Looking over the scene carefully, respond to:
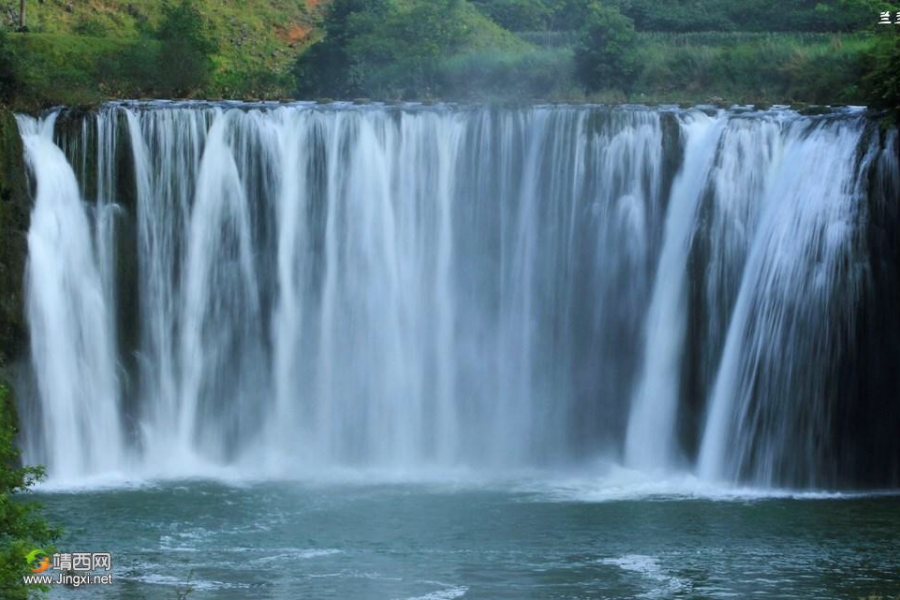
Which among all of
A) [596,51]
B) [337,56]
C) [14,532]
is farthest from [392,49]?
[14,532]

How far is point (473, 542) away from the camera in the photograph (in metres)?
28.2

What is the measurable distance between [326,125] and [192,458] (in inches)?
293

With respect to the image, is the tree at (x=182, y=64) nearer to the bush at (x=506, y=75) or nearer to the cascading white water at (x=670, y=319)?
the bush at (x=506, y=75)

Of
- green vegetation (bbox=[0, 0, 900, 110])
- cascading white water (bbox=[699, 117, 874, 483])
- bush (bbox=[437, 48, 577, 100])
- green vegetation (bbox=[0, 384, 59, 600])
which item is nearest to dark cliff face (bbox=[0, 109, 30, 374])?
green vegetation (bbox=[0, 0, 900, 110])

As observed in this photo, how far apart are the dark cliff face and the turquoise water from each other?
4.09 meters

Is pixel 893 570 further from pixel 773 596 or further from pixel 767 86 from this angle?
pixel 767 86

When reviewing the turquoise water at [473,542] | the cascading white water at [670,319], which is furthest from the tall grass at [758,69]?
the turquoise water at [473,542]

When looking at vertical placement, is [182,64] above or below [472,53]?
below

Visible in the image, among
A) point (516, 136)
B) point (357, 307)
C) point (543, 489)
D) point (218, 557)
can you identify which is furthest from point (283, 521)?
point (516, 136)

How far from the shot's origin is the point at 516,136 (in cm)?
3672

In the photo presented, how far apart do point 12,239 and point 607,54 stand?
733 inches

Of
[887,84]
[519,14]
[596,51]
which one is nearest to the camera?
[887,84]

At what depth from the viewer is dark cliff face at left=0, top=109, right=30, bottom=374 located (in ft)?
115

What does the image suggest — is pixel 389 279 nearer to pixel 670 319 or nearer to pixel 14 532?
pixel 670 319
